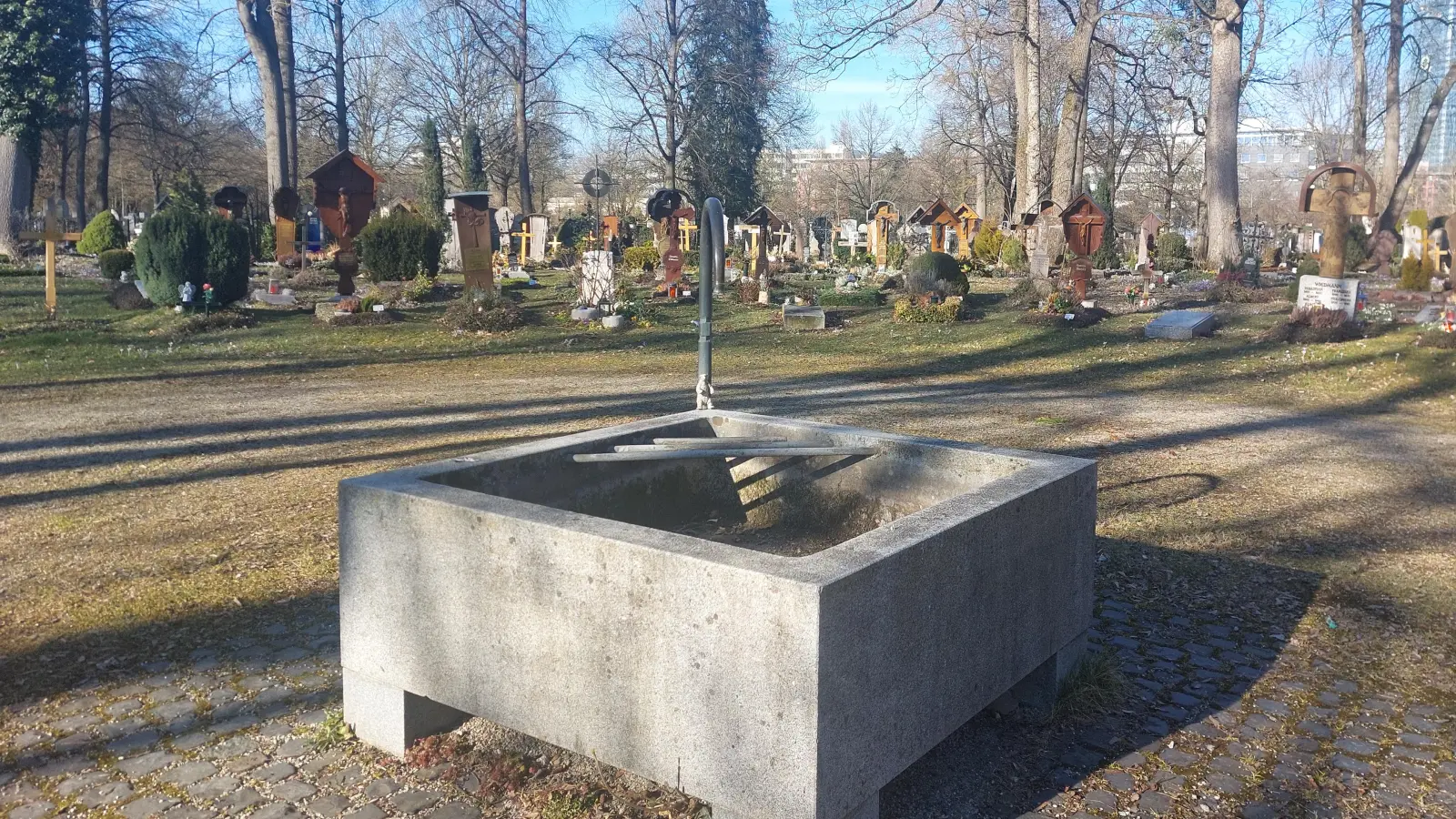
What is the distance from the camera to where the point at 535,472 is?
3.99m

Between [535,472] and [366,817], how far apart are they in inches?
52.8

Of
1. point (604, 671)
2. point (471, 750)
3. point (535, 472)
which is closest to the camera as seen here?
point (604, 671)

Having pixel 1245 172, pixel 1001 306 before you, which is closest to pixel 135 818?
pixel 1001 306

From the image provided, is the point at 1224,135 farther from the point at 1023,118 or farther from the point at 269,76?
the point at 269,76

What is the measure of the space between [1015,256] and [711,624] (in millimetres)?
26428

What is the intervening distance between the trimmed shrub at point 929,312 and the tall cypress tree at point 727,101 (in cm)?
2389

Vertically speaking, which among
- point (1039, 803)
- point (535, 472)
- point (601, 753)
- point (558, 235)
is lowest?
point (1039, 803)

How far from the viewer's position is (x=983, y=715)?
378 cm

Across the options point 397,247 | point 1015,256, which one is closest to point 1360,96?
point 1015,256

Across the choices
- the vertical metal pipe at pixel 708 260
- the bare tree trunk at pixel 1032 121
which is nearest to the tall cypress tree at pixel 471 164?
the bare tree trunk at pixel 1032 121

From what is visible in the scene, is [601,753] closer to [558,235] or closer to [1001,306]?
[1001,306]

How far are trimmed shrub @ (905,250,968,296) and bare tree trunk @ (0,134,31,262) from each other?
63.5ft

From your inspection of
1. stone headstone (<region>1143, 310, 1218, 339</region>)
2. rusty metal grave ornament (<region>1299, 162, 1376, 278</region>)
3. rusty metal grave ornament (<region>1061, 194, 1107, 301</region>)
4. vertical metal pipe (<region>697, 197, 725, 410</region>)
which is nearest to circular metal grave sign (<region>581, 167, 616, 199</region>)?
rusty metal grave ornament (<region>1061, 194, 1107, 301</region>)

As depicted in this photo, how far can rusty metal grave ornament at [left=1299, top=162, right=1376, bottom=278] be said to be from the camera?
1470 cm
